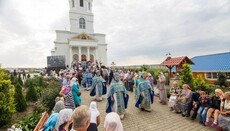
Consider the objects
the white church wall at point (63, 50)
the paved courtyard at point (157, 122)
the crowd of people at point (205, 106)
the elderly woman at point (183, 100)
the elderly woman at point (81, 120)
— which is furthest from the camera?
the white church wall at point (63, 50)

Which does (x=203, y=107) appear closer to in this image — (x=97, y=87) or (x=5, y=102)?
(x=97, y=87)

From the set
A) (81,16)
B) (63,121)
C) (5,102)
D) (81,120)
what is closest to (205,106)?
(63,121)

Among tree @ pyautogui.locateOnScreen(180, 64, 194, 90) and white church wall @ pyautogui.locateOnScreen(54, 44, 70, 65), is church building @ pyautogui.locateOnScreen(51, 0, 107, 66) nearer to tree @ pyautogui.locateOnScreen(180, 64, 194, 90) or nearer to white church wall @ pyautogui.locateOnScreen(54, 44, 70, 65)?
white church wall @ pyautogui.locateOnScreen(54, 44, 70, 65)

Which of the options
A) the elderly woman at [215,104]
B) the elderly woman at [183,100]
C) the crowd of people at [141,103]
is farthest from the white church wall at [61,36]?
the elderly woman at [215,104]

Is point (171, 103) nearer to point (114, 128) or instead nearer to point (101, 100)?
point (101, 100)

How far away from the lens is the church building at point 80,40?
36.5 m

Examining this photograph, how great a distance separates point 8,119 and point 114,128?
17.4 ft

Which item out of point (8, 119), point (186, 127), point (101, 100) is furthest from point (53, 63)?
point (186, 127)

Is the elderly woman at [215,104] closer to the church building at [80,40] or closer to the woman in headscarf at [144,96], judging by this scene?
the woman in headscarf at [144,96]

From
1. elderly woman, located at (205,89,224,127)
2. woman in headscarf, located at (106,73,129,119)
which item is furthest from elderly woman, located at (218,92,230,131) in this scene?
woman in headscarf, located at (106,73,129,119)

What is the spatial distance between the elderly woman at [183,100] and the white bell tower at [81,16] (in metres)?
37.6

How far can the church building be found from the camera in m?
36.5

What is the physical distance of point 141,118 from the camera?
6.34 metres

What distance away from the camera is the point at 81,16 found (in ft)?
137
